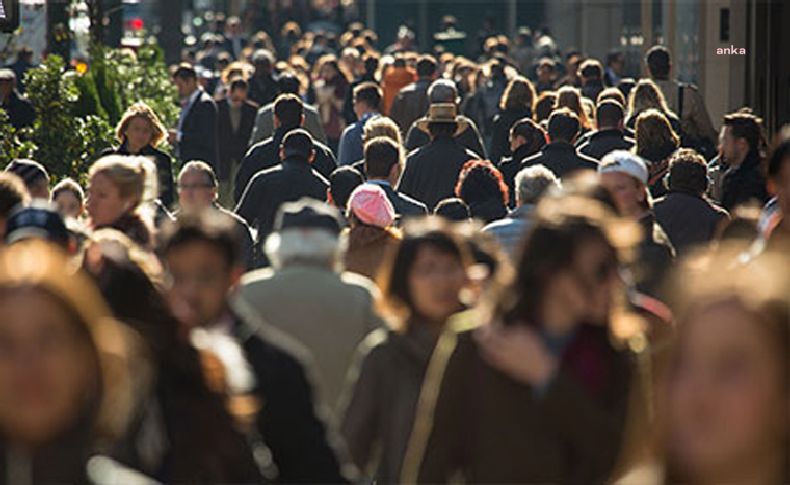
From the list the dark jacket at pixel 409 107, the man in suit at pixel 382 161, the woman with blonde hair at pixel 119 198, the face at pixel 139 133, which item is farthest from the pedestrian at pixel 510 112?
the woman with blonde hair at pixel 119 198

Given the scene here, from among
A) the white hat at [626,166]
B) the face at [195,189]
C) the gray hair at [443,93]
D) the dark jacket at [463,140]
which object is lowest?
the dark jacket at [463,140]

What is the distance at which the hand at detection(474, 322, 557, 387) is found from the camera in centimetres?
559

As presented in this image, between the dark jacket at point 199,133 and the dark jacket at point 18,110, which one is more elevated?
the dark jacket at point 18,110

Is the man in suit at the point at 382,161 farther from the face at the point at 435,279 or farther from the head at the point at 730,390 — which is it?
the head at the point at 730,390

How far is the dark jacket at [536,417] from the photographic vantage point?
18.4 feet

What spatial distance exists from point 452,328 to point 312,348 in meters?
1.91

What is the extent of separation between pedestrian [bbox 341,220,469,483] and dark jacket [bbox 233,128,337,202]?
9467 millimetres

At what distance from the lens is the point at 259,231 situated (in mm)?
14656

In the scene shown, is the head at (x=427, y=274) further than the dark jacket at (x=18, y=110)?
No

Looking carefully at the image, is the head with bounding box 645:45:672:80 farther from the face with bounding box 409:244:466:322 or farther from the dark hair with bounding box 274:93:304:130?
the face with bounding box 409:244:466:322

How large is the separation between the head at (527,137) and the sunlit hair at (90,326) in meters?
11.6

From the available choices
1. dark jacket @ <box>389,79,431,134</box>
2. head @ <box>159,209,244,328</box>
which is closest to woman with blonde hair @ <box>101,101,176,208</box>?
dark jacket @ <box>389,79,431,134</box>

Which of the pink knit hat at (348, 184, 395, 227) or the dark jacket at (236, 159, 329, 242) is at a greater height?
the pink knit hat at (348, 184, 395, 227)

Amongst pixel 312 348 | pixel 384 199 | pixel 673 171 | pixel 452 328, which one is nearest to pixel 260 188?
pixel 673 171
